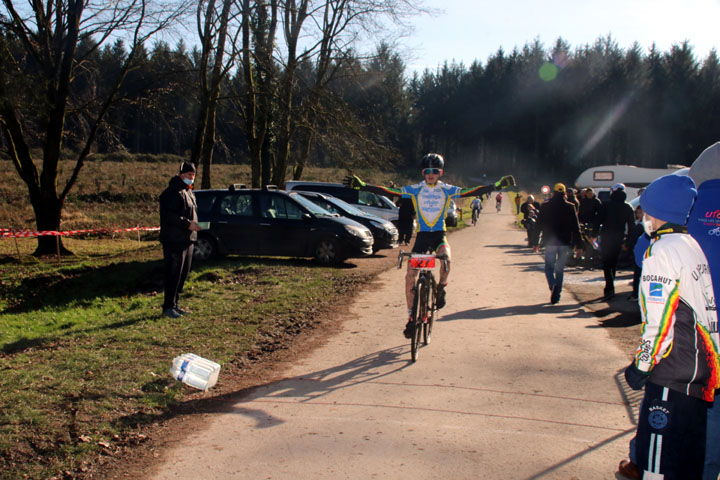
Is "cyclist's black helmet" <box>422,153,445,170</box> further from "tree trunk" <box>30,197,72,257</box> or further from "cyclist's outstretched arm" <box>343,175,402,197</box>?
"tree trunk" <box>30,197,72,257</box>

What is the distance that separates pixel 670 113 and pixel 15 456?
3317 inches

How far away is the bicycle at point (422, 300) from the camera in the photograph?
6565 mm

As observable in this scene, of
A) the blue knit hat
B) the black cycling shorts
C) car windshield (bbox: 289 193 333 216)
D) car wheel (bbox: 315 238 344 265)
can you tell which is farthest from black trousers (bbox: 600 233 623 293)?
the blue knit hat

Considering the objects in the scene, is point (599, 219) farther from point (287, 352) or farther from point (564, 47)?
point (564, 47)


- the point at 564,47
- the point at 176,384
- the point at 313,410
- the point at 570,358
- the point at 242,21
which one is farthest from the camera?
the point at 564,47

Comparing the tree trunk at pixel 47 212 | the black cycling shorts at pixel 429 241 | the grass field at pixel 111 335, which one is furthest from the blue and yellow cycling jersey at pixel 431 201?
the tree trunk at pixel 47 212

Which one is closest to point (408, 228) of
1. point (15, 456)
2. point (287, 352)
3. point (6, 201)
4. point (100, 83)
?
point (100, 83)

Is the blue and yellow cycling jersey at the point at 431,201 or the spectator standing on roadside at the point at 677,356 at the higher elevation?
the blue and yellow cycling jersey at the point at 431,201

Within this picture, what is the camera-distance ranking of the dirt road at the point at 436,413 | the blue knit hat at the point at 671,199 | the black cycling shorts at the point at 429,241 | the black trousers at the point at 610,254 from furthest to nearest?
the black trousers at the point at 610,254, the black cycling shorts at the point at 429,241, the dirt road at the point at 436,413, the blue knit hat at the point at 671,199

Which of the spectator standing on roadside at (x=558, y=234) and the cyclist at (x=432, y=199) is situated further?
the spectator standing on roadside at (x=558, y=234)

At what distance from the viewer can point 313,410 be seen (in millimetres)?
4980

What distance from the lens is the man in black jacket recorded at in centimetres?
827

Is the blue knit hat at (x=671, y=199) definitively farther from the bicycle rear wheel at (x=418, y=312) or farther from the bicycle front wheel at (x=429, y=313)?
the bicycle front wheel at (x=429, y=313)

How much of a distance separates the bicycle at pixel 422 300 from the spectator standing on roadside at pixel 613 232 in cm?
480
